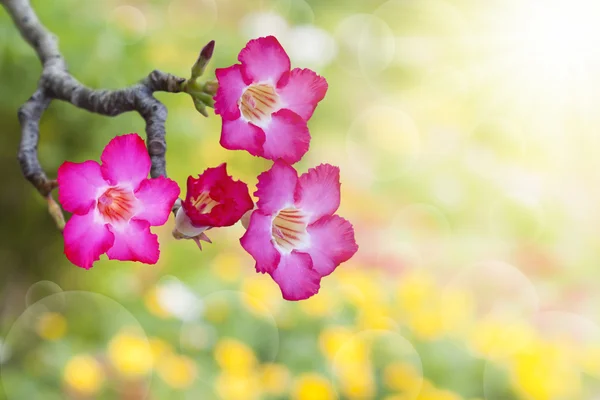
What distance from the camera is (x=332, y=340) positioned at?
1.00 meters

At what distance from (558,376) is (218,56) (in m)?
0.71

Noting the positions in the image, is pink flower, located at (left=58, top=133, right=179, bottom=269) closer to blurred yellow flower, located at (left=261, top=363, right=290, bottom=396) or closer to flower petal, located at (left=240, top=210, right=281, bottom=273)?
flower petal, located at (left=240, top=210, right=281, bottom=273)

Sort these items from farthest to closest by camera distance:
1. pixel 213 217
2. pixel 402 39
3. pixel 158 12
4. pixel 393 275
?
pixel 402 39
pixel 393 275
pixel 158 12
pixel 213 217

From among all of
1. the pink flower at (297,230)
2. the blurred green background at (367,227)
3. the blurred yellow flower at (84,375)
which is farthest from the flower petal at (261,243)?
the blurred yellow flower at (84,375)

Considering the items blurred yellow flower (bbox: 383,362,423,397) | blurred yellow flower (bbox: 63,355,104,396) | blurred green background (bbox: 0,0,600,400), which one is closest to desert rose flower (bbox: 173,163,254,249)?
blurred green background (bbox: 0,0,600,400)

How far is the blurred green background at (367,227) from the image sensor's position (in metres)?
0.86

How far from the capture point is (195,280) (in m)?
1.10

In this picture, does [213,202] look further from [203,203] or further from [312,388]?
[312,388]

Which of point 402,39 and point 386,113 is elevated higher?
point 402,39

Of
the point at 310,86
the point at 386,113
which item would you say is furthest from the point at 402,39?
the point at 310,86

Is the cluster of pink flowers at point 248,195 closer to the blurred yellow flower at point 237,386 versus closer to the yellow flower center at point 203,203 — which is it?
the yellow flower center at point 203,203

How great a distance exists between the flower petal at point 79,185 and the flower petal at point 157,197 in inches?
0.7

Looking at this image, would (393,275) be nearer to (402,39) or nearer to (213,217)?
(402,39)

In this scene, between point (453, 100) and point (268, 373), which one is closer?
point (268, 373)
